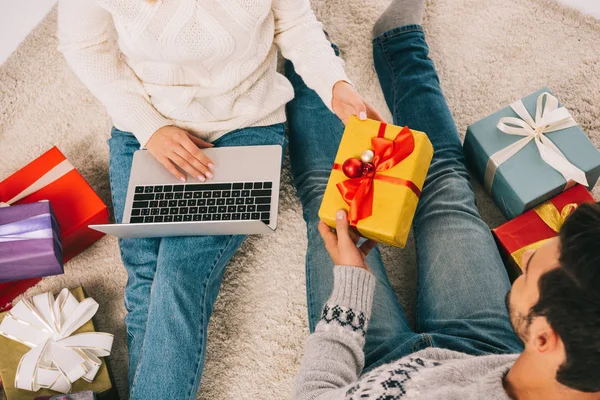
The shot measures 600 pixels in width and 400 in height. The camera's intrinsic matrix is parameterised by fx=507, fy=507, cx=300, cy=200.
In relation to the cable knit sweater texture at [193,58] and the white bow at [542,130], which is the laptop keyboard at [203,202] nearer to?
the cable knit sweater texture at [193,58]

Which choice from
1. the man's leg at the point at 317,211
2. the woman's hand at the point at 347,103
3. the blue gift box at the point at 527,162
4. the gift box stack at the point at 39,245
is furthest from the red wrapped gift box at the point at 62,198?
the blue gift box at the point at 527,162

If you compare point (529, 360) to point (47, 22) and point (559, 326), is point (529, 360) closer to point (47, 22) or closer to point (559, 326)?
point (559, 326)

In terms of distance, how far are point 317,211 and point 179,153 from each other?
32 cm

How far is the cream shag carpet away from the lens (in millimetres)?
1157

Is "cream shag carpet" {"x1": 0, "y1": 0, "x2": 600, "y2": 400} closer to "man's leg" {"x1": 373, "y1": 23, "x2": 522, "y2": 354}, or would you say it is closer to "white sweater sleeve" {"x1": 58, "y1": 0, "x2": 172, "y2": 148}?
"man's leg" {"x1": 373, "y1": 23, "x2": 522, "y2": 354}

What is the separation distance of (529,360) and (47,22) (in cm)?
154

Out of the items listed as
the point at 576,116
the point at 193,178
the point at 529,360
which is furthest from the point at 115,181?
the point at 576,116

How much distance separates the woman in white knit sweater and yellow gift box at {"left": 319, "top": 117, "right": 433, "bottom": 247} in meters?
0.09

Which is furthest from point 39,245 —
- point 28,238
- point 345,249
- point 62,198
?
point 345,249

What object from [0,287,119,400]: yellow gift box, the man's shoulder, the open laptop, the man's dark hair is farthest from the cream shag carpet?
the man's dark hair

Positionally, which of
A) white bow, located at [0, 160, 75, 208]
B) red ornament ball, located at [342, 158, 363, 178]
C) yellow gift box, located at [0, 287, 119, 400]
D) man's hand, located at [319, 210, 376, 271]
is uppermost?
red ornament ball, located at [342, 158, 363, 178]

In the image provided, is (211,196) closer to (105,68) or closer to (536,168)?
(105,68)

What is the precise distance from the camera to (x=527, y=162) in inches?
42.0

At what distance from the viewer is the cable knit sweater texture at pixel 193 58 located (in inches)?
35.7
